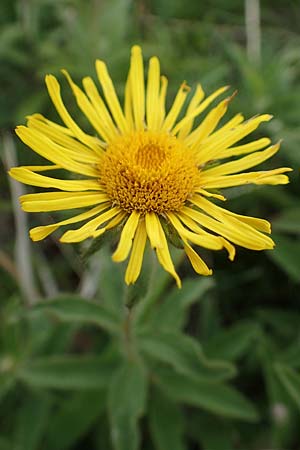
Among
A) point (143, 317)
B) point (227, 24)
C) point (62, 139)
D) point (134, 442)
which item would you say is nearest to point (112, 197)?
point (62, 139)

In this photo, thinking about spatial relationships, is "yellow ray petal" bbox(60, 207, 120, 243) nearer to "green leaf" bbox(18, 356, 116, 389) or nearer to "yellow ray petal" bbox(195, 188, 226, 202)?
"yellow ray petal" bbox(195, 188, 226, 202)

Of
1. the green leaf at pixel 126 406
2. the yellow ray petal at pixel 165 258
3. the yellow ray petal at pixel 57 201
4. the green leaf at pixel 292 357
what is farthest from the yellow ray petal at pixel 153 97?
the green leaf at pixel 292 357

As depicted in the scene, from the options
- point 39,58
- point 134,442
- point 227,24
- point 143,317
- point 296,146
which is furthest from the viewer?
point 227,24

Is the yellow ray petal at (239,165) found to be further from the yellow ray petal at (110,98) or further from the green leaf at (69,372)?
the green leaf at (69,372)

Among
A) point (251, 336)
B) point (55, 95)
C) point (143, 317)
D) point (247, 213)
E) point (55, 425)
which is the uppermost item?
point (55, 95)

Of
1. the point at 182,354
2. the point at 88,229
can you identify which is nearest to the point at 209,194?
the point at 88,229

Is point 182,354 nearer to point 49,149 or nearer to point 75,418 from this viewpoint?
point 75,418

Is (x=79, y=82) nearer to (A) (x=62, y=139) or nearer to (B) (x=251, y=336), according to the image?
(A) (x=62, y=139)
